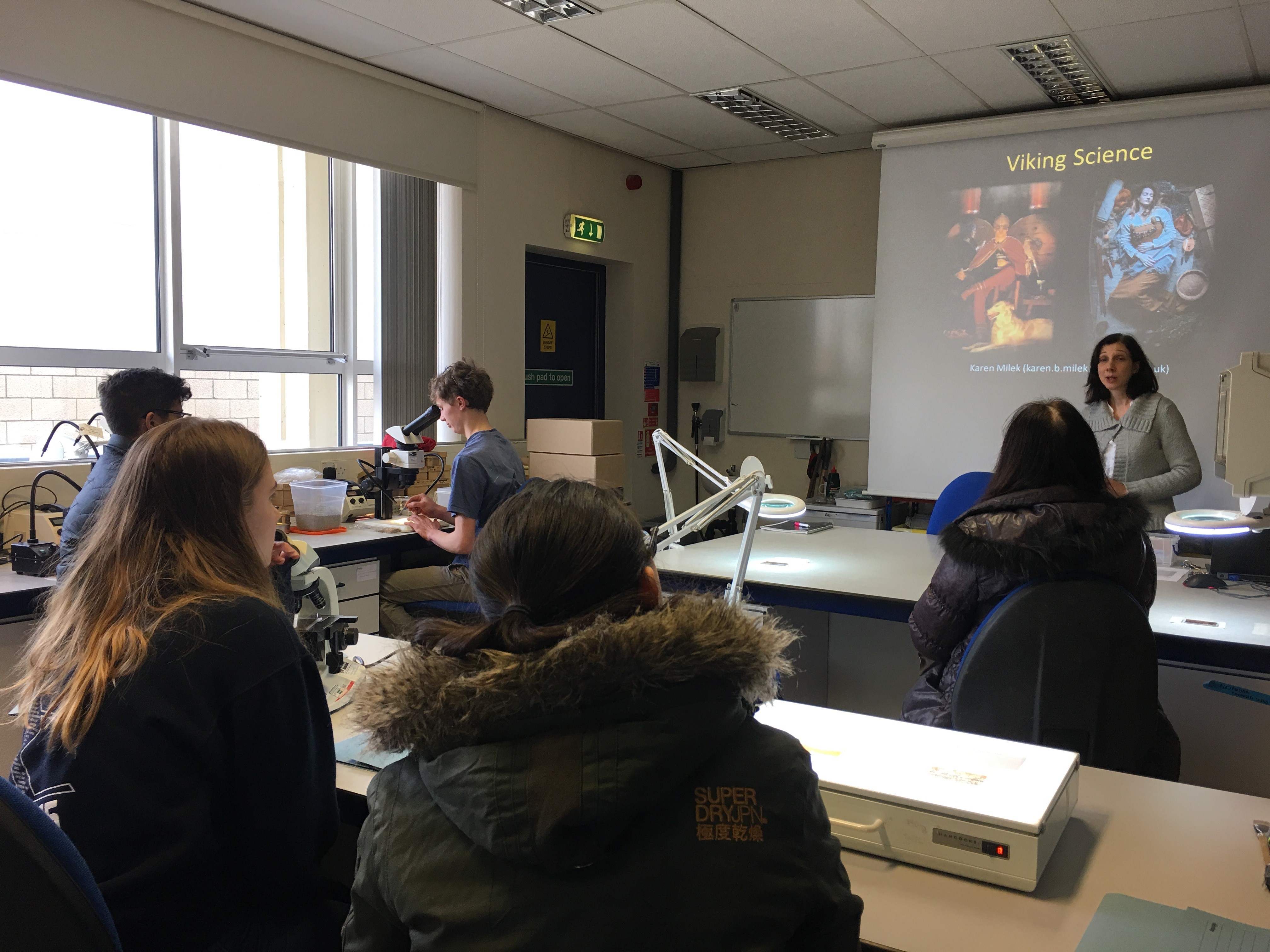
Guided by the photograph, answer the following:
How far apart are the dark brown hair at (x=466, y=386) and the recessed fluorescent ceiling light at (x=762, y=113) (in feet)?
6.83

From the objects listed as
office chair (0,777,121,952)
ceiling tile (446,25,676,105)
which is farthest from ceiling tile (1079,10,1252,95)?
office chair (0,777,121,952)

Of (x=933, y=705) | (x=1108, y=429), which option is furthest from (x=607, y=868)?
(x=1108, y=429)

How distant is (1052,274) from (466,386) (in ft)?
10.1

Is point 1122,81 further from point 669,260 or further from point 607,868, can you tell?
point 607,868

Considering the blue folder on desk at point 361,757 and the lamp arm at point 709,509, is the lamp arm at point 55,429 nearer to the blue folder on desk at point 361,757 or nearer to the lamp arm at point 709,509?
the blue folder on desk at point 361,757

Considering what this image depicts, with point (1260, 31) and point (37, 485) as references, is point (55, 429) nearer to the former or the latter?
point (37, 485)

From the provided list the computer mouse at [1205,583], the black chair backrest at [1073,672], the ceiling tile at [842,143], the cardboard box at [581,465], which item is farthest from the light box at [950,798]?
the ceiling tile at [842,143]

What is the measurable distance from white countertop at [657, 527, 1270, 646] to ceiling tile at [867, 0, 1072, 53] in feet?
6.54

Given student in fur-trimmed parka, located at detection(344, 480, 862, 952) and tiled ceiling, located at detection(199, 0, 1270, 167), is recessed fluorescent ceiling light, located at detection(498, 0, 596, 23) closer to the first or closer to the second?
tiled ceiling, located at detection(199, 0, 1270, 167)

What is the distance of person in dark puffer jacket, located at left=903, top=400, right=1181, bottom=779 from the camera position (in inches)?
71.6

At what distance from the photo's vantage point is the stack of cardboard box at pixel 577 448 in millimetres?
5195

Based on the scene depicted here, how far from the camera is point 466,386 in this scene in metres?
3.53

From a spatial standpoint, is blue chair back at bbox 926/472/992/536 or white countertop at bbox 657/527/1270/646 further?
blue chair back at bbox 926/472/992/536

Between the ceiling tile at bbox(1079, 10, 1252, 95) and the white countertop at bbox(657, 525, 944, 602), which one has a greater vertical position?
the ceiling tile at bbox(1079, 10, 1252, 95)
